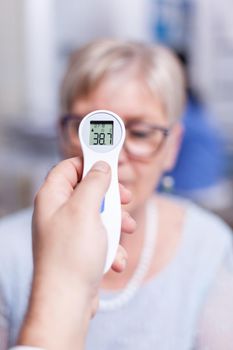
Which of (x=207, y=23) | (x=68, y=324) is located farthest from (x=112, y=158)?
(x=207, y=23)

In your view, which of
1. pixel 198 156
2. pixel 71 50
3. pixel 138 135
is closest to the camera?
pixel 138 135

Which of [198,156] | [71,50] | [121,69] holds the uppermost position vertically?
[121,69]

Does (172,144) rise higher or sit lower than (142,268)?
higher

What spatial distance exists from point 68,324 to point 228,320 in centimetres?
40

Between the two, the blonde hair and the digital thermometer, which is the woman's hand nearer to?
the digital thermometer

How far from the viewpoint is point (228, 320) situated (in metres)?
0.73

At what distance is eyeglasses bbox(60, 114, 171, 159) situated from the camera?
754 mm

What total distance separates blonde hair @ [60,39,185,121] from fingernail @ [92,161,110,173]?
0.38m

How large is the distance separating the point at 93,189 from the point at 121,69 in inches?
17.8

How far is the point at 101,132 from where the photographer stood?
474 mm

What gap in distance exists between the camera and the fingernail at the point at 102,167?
444 millimetres

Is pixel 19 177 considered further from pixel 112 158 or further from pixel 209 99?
pixel 112 158

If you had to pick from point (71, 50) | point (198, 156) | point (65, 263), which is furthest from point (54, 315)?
point (71, 50)

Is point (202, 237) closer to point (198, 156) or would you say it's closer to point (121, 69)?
point (121, 69)
